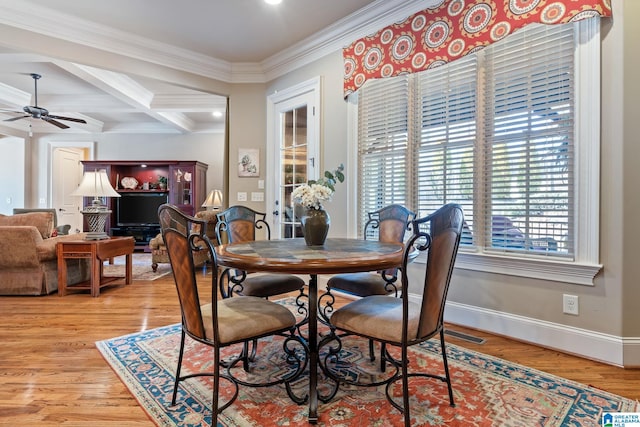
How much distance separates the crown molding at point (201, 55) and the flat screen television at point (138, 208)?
12.0ft

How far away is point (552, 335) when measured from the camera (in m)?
2.20

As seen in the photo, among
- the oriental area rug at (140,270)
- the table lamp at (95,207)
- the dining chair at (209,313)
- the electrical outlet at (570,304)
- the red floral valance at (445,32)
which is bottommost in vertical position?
the oriental area rug at (140,270)

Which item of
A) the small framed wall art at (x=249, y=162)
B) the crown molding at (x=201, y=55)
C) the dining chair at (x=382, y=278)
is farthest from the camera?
the small framed wall art at (x=249, y=162)

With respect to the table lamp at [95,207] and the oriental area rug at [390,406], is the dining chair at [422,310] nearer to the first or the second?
the oriental area rug at [390,406]

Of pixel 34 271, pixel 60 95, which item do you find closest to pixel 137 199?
pixel 60 95

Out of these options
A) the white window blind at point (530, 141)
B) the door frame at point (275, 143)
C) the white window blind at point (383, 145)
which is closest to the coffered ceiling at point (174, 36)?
the door frame at point (275, 143)

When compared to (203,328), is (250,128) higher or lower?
higher

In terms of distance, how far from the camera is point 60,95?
5.60 metres

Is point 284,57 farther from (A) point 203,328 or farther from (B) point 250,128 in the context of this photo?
(A) point 203,328

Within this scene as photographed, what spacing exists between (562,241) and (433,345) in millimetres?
1083

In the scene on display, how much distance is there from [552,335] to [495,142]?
1.38m

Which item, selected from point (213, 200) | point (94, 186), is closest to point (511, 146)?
point (94, 186)

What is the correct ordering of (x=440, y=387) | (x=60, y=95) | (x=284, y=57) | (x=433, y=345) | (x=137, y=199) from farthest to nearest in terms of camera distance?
(x=137, y=199), (x=60, y=95), (x=284, y=57), (x=433, y=345), (x=440, y=387)

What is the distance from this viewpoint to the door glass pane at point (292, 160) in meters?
3.93
